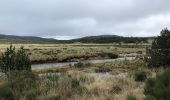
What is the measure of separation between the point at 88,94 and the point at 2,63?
1441 centimetres

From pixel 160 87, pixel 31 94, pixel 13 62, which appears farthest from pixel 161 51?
pixel 160 87

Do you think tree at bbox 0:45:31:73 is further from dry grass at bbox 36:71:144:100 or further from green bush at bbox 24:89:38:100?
green bush at bbox 24:89:38:100

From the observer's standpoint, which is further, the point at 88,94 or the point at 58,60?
the point at 58,60

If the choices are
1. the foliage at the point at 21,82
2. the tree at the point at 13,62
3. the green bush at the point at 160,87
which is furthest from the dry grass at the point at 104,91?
the tree at the point at 13,62

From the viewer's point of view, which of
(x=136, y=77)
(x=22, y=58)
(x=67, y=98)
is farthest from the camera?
(x=22, y=58)

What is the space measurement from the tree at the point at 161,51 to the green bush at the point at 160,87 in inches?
828

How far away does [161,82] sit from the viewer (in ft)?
42.1

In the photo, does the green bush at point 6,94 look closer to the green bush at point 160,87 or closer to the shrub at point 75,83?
the shrub at point 75,83

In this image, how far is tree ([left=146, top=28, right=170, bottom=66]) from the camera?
113 ft

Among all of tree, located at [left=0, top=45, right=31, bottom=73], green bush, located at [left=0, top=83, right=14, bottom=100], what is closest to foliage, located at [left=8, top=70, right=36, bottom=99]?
green bush, located at [left=0, top=83, right=14, bottom=100]

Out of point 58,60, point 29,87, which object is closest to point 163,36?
point 29,87

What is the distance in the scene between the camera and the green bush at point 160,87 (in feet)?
40.1

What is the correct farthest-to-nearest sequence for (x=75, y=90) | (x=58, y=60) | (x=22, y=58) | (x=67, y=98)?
(x=58, y=60), (x=22, y=58), (x=75, y=90), (x=67, y=98)

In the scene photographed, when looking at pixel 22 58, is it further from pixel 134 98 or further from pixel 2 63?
pixel 134 98
